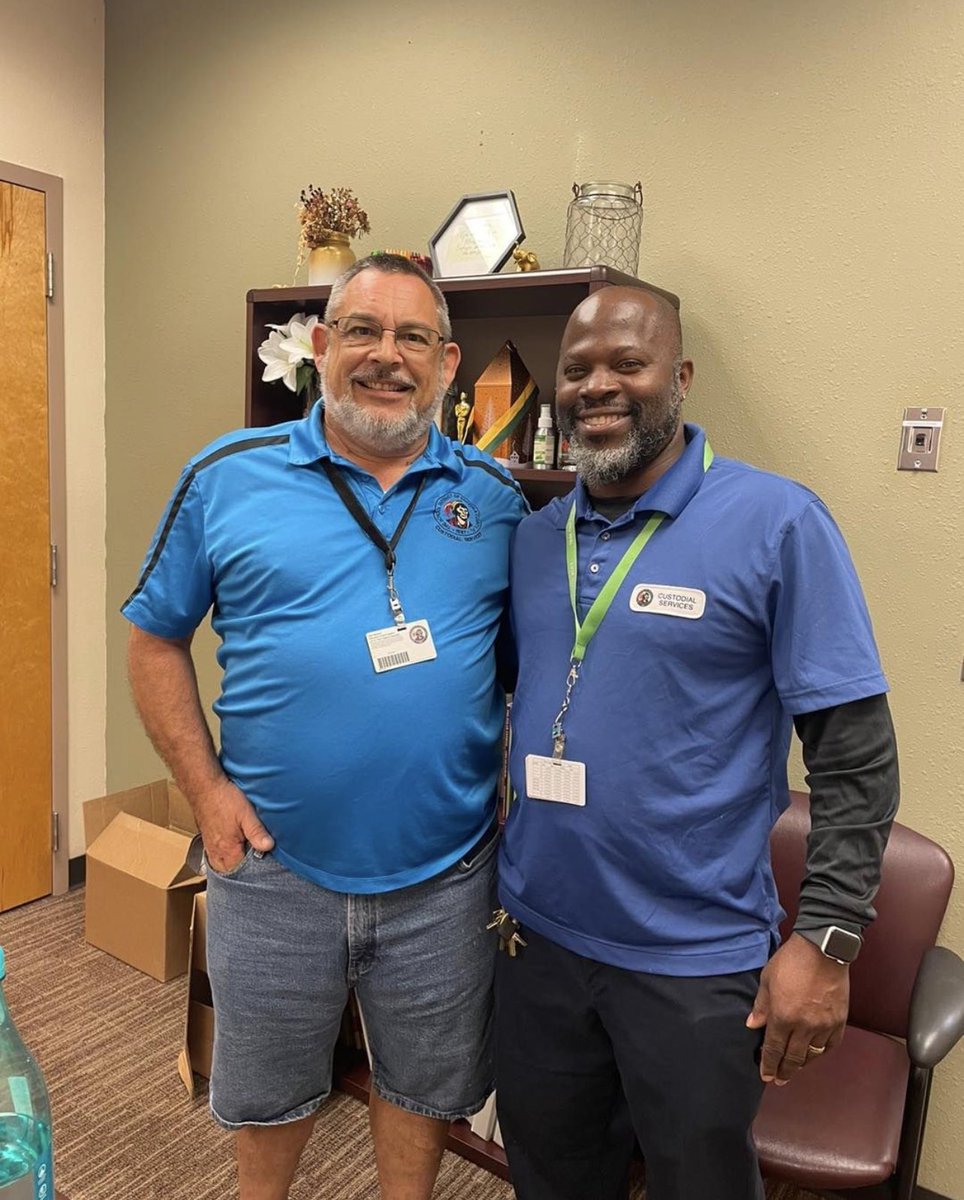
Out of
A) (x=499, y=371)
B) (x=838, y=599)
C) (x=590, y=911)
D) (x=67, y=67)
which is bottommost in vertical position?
(x=590, y=911)

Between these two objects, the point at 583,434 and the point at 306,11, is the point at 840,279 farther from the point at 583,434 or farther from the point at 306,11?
the point at 306,11

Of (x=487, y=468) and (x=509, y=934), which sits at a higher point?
(x=487, y=468)

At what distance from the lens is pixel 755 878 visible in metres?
1.27

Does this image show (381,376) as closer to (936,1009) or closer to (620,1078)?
(620,1078)

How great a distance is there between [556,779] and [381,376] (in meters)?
0.71

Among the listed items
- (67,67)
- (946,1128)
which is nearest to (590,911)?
(946,1128)

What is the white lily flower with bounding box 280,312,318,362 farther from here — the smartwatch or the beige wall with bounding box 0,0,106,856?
the smartwatch

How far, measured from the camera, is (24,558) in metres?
3.01

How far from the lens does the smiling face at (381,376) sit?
1.51m

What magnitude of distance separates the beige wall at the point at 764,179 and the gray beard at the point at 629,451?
71 centimetres

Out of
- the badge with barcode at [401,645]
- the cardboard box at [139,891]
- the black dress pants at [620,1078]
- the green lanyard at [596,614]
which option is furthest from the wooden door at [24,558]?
the green lanyard at [596,614]

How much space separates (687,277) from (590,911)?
56.1 inches

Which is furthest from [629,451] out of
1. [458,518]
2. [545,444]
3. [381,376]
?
[545,444]

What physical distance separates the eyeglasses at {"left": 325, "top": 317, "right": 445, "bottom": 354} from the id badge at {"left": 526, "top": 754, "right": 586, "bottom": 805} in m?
0.72
